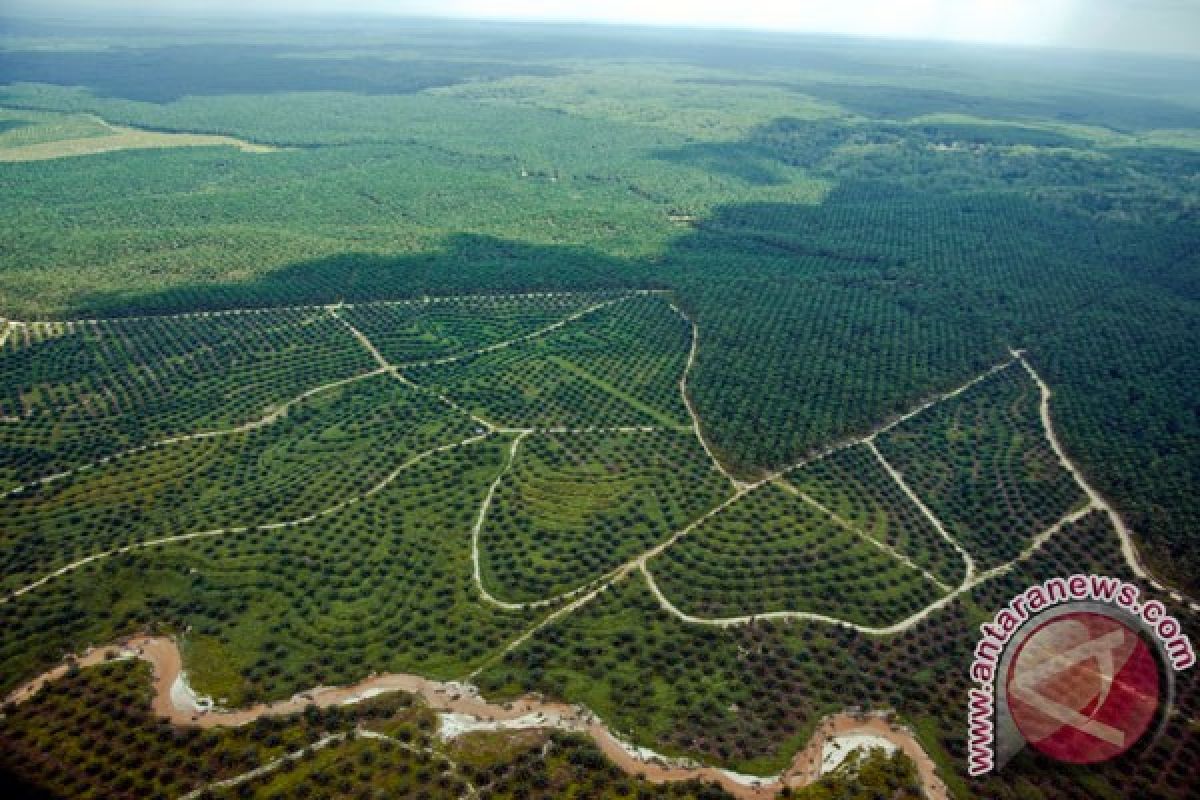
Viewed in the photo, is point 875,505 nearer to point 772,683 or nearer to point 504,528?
point 772,683

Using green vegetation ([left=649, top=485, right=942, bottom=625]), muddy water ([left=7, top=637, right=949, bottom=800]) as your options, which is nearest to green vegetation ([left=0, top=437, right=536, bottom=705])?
muddy water ([left=7, top=637, right=949, bottom=800])

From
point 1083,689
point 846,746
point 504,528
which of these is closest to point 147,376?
point 504,528

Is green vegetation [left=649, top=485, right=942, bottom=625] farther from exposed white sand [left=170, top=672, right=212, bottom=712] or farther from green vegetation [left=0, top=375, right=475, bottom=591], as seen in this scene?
exposed white sand [left=170, top=672, right=212, bottom=712]

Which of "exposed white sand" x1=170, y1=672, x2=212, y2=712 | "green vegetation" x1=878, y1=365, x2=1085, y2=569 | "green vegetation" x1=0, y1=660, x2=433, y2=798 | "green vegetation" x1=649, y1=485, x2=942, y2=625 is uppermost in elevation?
"green vegetation" x1=878, y1=365, x2=1085, y2=569

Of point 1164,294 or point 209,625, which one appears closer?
point 209,625

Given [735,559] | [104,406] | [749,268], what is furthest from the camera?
[749,268]

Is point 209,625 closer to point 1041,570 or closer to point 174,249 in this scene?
point 1041,570

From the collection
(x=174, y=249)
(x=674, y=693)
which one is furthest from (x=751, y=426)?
(x=174, y=249)
